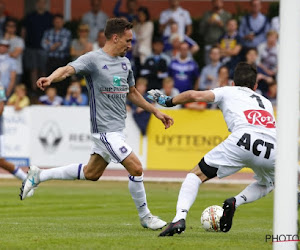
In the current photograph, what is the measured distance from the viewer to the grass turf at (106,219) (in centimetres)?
841

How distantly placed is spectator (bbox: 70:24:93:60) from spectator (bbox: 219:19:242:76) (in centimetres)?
345

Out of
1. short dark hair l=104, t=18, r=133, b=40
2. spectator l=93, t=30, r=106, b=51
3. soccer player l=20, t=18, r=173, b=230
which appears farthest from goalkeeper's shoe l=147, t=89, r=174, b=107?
spectator l=93, t=30, r=106, b=51

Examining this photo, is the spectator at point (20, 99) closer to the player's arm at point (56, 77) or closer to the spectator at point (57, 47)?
the spectator at point (57, 47)

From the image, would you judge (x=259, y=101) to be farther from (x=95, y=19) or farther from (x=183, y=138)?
(x=95, y=19)

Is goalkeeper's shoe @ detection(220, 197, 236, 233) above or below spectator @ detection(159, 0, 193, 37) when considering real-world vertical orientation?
below

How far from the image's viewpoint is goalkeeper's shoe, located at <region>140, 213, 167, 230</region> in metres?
10.0

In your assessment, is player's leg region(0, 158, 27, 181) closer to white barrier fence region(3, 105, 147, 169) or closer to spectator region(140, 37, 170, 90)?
white barrier fence region(3, 105, 147, 169)

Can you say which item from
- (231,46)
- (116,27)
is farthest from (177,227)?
(231,46)

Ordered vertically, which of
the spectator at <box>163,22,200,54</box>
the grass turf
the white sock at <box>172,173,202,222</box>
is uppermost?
the spectator at <box>163,22,200,54</box>

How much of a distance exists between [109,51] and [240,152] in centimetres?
228

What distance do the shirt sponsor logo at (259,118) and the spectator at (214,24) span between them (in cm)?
1241

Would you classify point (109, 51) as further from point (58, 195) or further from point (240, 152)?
point (58, 195)

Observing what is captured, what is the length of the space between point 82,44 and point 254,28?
4520mm

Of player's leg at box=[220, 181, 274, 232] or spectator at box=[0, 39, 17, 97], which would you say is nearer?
player's leg at box=[220, 181, 274, 232]
